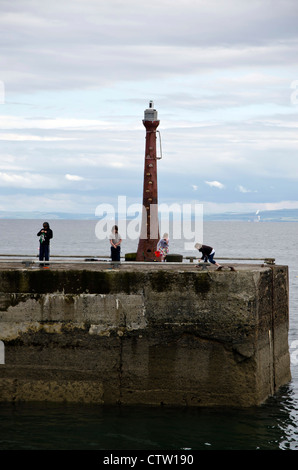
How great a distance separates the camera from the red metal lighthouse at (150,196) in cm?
2356

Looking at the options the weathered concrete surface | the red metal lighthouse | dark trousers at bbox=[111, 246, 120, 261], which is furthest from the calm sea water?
the red metal lighthouse

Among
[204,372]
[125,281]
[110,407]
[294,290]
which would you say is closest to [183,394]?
[204,372]

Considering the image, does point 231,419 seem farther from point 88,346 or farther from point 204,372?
point 88,346

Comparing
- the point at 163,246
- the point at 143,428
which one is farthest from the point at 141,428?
the point at 163,246

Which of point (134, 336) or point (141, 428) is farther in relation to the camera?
point (134, 336)

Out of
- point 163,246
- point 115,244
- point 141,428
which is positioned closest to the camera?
point 141,428

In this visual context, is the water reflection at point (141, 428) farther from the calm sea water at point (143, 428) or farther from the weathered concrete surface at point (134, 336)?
the weathered concrete surface at point (134, 336)

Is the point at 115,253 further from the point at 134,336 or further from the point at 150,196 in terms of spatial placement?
the point at 150,196

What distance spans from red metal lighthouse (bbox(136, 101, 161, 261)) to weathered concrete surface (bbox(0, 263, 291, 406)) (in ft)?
22.9

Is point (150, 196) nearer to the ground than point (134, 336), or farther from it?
farther from it

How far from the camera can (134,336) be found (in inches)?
666

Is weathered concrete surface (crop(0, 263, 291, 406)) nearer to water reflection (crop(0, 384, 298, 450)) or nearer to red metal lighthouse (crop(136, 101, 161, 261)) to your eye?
water reflection (crop(0, 384, 298, 450))

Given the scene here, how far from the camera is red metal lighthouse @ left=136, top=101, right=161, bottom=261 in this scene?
2356 cm

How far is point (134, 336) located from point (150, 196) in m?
7.75
